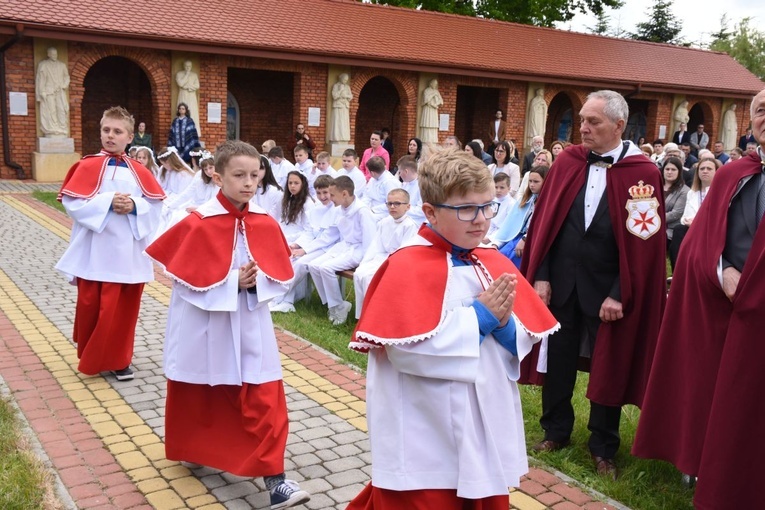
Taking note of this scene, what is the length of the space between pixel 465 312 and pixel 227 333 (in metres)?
1.86

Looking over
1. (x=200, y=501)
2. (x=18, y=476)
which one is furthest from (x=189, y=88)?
(x=200, y=501)

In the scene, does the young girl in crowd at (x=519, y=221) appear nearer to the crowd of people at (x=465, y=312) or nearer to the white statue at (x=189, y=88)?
the crowd of people at (x=465, y=312)

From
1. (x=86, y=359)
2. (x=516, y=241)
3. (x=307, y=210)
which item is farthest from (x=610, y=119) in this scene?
(x=307, y=210)

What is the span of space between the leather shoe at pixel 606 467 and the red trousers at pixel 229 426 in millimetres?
1930

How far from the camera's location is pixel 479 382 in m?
2.94

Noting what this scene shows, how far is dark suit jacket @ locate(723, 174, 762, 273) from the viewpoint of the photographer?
3.73m

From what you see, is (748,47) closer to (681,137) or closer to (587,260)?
(681,137)

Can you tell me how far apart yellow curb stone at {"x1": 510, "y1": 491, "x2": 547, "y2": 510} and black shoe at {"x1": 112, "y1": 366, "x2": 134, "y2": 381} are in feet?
10.9

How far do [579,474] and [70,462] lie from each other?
10.1 ft

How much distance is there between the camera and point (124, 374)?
615 cm

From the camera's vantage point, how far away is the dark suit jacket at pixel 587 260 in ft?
15.2

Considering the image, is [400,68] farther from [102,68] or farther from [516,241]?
[516,241]

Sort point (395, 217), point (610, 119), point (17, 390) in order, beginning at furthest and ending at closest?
point (395, 217) < point (17, 390) < point (610, 119)

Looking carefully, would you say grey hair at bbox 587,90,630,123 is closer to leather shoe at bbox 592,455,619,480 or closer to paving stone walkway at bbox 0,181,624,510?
leather shoe at bbox 592,455,619,480
